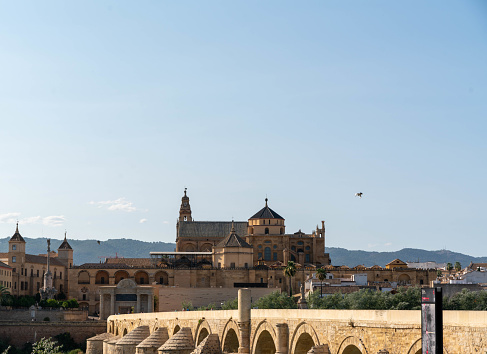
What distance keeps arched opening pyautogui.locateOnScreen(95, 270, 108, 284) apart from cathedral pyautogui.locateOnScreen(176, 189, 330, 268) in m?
15.4

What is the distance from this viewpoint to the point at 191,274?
114875 mm

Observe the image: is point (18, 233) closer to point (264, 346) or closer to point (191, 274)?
point (191, 274)

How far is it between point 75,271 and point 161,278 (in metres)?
12.3

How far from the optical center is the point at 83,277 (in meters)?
117

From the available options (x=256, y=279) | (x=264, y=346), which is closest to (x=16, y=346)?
(x=256, y=279)

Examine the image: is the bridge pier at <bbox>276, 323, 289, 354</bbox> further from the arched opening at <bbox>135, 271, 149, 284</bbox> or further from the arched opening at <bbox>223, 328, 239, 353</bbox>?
the arched opening at <bbox>135, 271, 149, 284</bbox>

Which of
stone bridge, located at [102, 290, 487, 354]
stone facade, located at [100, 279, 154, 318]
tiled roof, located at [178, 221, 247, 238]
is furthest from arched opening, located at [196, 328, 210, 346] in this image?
tiled roof, located at [178, 221, 247, 238]

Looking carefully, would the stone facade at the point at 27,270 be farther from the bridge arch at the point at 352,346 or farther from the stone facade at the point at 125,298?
the bridge arch at the point at 352,346

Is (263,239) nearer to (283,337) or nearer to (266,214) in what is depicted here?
(266,214)

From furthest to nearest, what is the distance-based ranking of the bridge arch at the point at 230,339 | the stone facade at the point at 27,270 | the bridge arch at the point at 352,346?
the stone facade at the point at 27,270 < the bridge arch at the point at 230,339 < the bridge arch at the point at 352,346

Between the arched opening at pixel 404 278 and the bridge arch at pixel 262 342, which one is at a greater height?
the arched opening at pixel 404 278

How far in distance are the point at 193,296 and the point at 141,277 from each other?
16.8 metres

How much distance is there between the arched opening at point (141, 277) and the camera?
117750 mm

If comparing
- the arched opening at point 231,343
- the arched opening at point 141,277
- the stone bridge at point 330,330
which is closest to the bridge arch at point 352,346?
the stone bridge at point 330,330
